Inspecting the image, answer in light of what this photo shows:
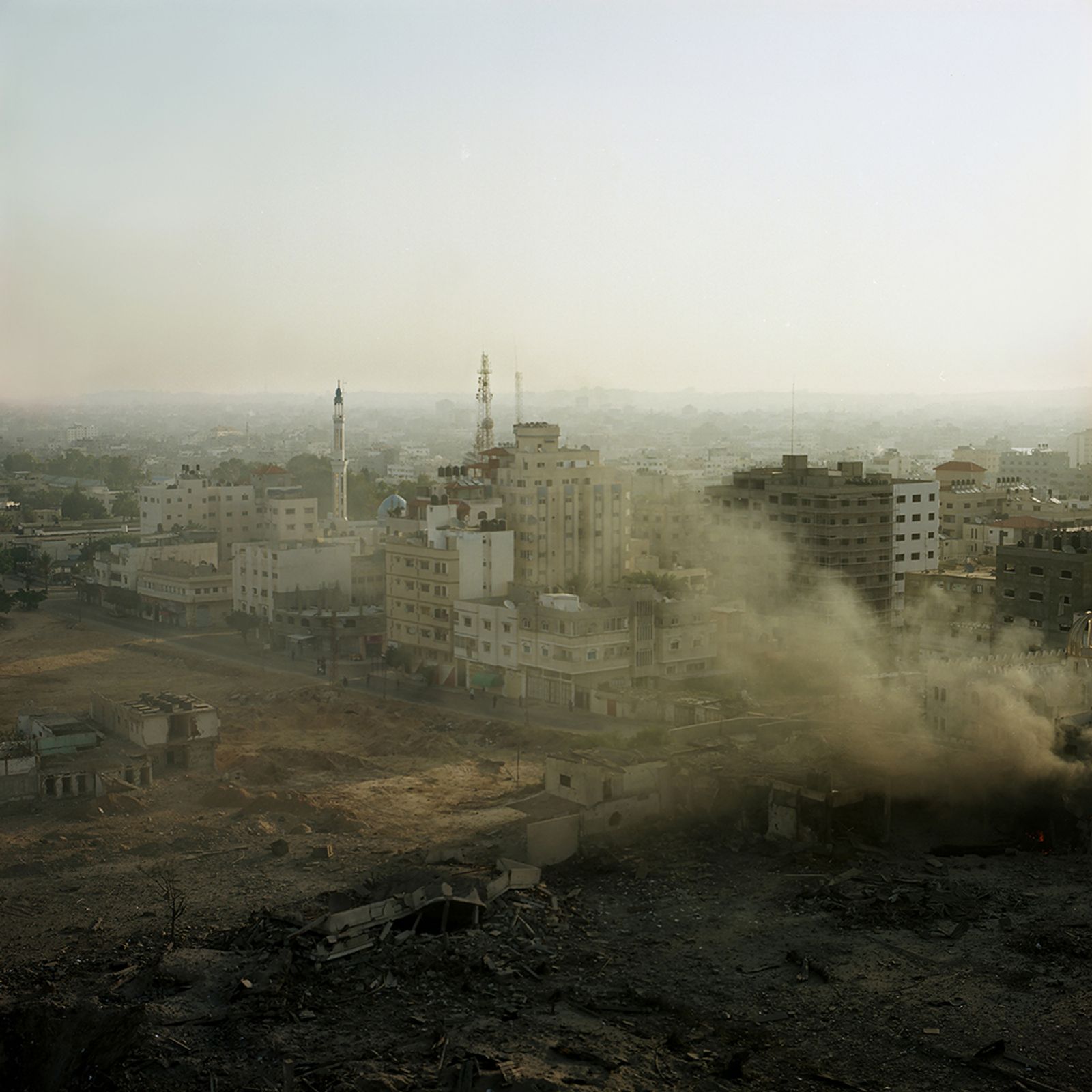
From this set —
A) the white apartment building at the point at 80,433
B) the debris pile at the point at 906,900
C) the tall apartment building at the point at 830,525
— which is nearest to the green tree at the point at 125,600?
the tall apartment building at the point at 830,525

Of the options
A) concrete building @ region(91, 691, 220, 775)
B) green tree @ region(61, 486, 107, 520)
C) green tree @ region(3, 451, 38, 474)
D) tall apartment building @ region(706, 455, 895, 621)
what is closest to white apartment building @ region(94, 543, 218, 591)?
tall apartment building @ region(706, 455, 895, 621)

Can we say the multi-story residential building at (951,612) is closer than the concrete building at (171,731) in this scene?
No

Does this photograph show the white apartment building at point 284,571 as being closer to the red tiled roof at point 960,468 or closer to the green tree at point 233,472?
the green tree at point 233,472

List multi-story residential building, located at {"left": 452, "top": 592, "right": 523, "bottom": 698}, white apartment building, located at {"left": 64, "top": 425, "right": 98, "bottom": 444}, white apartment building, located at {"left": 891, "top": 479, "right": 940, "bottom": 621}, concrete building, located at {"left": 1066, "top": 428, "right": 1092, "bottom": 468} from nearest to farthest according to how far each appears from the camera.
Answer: multi-story residential building, located at {"left": 452, "top": 592, "right": 523, "bottom": 698}, white apartment building, located at {"left": 891, "top": 479, "right": 940, "bottom": 621}, concrete building, located at {"left": 1066, "top": 428, "right": 1092, "bottom": 468}, white apartment building, located at {"left": 64, "top": 425, "right": 98, "bottom": 444}

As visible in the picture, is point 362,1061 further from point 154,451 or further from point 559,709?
point 154,451

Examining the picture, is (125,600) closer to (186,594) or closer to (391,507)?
(186,594)

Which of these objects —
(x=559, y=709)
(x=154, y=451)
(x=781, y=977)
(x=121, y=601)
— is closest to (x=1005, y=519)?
(x=559, y=709)

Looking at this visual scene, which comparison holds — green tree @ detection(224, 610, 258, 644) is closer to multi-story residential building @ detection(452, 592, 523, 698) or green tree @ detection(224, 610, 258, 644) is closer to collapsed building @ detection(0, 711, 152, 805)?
multi-story residential building @ detection(452, 592, 523, 698)
